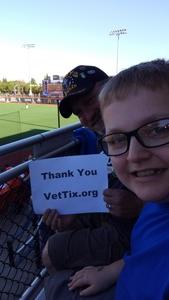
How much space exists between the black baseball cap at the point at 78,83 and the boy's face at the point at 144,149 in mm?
925

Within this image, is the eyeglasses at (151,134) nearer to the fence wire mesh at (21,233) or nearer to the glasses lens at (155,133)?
the glasses lens at (155,133)

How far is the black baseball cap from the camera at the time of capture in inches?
74.4

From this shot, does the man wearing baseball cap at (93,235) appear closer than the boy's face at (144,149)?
No

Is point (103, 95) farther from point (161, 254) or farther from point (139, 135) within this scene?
point (161, 254)

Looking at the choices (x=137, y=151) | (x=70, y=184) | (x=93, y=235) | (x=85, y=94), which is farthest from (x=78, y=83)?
(x=137, y=151)

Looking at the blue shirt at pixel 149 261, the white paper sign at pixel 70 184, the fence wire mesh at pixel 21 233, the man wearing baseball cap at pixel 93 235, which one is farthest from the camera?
the fence wire mesh at pixel 21 233

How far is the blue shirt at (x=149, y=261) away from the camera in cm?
86

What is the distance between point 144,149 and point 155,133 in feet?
0.16

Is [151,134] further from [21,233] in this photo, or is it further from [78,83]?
[21,233]

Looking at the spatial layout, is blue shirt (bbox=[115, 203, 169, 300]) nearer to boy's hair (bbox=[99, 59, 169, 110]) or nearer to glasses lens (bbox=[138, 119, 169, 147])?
glasses lens (bbox=[138, 119, 169, 147])

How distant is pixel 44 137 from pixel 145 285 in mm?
1114

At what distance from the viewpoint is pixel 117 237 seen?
1.41m

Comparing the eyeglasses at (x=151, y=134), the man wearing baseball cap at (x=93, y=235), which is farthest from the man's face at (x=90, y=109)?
the eyeglasses at (x=151, y=134)

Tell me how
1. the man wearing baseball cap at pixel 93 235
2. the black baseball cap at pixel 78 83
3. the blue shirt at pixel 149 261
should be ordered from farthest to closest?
the black baseball cap at pixel 78 83 < the man wearing baseball cap at pixel 93 235 < the blue shirt at pixel 149 261
